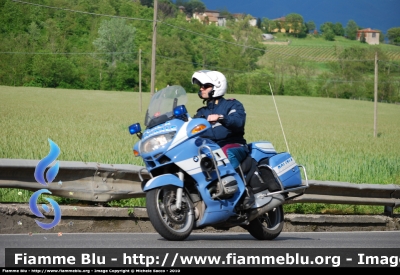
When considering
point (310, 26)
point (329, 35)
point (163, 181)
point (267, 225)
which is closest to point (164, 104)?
point (163, 181)

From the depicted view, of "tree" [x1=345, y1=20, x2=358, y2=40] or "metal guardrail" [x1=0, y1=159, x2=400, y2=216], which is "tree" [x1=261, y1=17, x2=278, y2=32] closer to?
"tree" [x1=345, y1=20, x2=358, y2=40]

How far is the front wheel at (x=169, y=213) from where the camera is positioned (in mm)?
6984

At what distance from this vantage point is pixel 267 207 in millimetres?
Result: 8242

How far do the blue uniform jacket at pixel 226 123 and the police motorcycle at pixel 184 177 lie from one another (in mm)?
320

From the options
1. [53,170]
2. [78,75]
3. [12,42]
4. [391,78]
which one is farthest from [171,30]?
[53,170]

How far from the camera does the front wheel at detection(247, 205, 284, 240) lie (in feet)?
27.7

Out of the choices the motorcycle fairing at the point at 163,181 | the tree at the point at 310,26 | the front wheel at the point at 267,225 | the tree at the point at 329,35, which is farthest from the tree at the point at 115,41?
the tree at the point at 310,26

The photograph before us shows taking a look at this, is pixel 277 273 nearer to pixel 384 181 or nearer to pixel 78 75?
pixel 384 181

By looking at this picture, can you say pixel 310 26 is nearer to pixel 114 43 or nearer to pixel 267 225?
Answer: pixel 114 43

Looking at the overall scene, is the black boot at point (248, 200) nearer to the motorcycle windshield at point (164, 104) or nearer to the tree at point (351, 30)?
the motorcycle windshield at point (164, 104)

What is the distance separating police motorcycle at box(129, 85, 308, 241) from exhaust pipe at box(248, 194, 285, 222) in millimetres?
10

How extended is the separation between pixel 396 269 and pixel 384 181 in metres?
10.3

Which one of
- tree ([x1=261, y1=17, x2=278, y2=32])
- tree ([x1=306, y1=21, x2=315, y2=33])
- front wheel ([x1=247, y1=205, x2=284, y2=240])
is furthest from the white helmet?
tree ([x1=306, y1=21, x2=315, y2=33])

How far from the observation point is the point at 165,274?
542 cm
